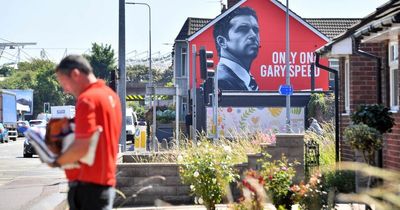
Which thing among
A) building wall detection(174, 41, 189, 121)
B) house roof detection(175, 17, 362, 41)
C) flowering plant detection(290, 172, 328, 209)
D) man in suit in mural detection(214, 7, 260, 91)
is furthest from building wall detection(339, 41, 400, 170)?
building wall detection(174, 41, 189, 121)

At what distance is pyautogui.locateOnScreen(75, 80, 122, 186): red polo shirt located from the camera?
5.18m

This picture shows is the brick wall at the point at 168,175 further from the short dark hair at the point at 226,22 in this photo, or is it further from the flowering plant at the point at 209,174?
the short dark hair at the point at 226,22

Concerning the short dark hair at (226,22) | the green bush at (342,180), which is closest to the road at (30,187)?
the green bush at (342,180)

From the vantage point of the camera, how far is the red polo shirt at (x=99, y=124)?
5176mm

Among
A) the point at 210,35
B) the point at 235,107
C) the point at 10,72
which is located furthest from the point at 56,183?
the point at 10,72

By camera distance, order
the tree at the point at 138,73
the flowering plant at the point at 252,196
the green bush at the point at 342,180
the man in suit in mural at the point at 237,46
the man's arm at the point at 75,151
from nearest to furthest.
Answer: the man's arm at the point at 75,151, the flowering plant at the point at 252,196, the green bush at the point at 342,180, the man in suit in mural at the point at 237,46, the tree at the point at 138,73

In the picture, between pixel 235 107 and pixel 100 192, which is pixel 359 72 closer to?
pixel 100 192

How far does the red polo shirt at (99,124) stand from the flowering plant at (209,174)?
5.21 m

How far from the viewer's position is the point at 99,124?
5.25 metres

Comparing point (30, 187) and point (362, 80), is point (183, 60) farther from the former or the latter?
point (362, 80)

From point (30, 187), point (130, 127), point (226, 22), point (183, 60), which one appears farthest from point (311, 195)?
point (183, 60)

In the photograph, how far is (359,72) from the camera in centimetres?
1446

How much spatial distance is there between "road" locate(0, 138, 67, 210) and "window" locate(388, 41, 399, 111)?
560 cm

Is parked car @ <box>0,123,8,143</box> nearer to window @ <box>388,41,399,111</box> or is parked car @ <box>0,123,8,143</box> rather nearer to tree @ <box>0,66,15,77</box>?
window @ <box>388,41,399,111</box>
